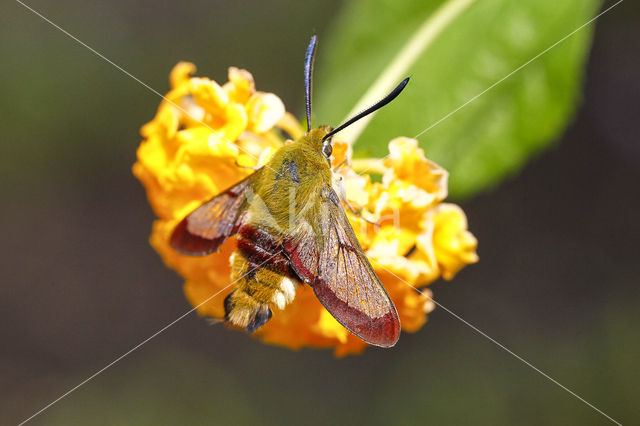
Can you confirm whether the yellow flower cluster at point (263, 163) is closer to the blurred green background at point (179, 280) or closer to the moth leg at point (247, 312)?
the moth leg at point (247, 312)

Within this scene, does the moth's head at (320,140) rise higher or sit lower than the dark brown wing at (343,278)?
higher

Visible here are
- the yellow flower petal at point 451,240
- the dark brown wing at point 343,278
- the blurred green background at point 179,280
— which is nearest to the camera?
the dark brown wing at point 343,278

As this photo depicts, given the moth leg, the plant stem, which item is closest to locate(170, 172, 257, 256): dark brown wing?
the moth leg

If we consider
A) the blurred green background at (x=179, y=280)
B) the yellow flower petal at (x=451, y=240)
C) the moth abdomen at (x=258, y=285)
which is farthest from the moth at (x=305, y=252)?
the blurred green background at (x=179, y=280)

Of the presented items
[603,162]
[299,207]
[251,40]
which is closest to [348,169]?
[299,207]

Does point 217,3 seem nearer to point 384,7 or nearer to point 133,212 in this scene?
point 133,212

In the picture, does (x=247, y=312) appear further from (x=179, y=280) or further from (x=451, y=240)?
(x=179, y=280)
